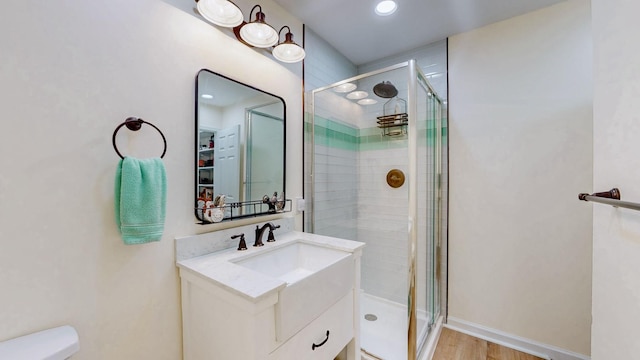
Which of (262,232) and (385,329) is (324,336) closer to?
(262,232)

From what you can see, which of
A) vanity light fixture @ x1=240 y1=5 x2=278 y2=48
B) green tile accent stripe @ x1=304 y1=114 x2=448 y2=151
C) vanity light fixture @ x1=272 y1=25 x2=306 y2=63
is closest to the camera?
vanity light fixture @ x1=240 y1=5 x2=278 y2=48

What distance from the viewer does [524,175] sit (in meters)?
1.81

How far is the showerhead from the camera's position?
1.81 metres

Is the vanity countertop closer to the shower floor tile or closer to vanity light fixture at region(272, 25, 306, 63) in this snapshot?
the shower floor tile

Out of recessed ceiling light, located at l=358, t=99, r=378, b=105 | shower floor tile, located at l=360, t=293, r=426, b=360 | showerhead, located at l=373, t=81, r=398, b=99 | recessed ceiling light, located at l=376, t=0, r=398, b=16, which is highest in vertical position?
recessed ceiling light, located at l=376, t=0, r=398, b=16

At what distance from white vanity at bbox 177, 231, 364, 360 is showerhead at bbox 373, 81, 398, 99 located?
1202 mm

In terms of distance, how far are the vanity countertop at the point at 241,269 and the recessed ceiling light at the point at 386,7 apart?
1641mm

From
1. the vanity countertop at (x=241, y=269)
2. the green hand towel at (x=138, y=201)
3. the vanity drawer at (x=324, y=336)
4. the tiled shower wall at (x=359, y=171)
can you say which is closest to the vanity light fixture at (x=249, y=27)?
the tiled shower wall at (x=359, y=171)

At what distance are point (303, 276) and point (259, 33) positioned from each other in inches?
52.9

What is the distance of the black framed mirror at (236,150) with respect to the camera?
125cm

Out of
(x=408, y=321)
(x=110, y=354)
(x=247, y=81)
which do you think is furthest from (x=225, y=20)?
(x=408, y=321)

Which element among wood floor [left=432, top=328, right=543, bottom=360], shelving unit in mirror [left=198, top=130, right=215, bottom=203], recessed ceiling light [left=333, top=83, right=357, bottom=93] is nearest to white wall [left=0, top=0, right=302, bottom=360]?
shelving unit in mirror [left=198, top=130, right=215, bottom=203]

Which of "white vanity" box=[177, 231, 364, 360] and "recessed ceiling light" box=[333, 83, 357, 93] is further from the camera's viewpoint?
"recessed ceiling light" box=[333, 83, 357, 93]

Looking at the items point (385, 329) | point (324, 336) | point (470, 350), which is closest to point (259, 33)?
point (324, 336)
